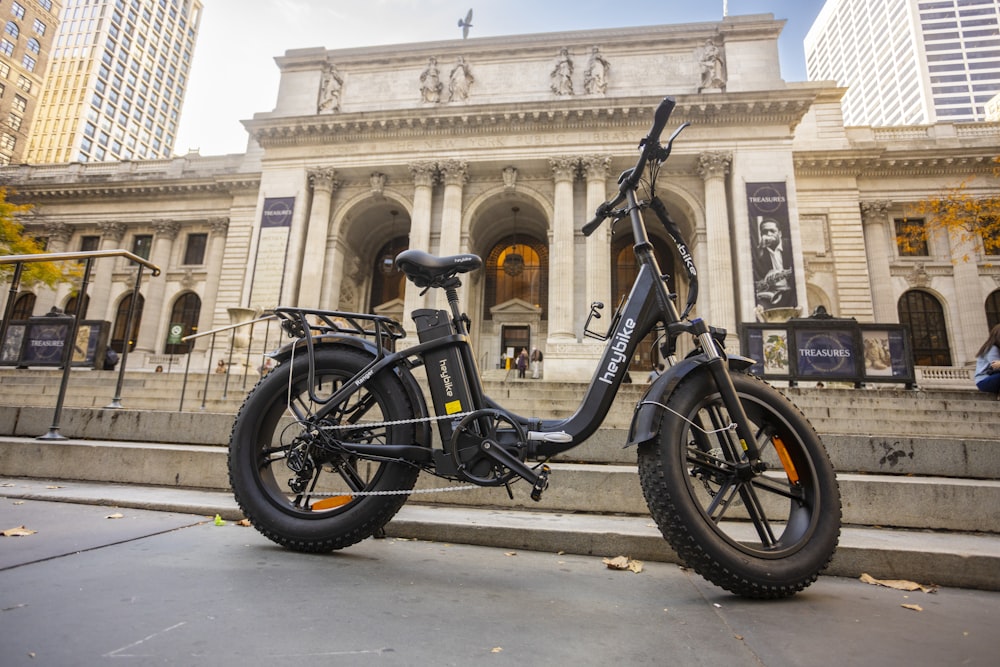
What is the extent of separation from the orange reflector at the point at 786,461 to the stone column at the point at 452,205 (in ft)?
62.6

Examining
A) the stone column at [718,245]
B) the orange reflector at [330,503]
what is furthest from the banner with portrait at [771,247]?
the orange reflector at [330,503]

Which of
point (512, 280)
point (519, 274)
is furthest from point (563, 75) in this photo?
point (512, 280)

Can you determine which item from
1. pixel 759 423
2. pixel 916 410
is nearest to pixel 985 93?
pixel 916 410

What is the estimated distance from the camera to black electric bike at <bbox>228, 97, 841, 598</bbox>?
6.59 feet

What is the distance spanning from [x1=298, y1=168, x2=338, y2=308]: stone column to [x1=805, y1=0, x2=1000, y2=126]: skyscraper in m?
86.2

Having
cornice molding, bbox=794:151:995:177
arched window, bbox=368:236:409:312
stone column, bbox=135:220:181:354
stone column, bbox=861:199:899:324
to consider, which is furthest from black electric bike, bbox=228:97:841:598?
stone column, bbox=135:220:181:354

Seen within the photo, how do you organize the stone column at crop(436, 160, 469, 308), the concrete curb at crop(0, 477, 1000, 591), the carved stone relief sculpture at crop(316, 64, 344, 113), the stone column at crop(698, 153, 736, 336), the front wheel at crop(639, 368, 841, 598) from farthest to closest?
1. the carved stone relief sculpture at crop(316, 64, 344, 113)
2. the stone column at crop(436, 160, 469, 308)
3. the stone column at crop(698, 153, 736, 336)
4. the concrete curb at crop(0, 477, 1000, 591)
5. the front wheel at crop(639, 368, 841, 598)

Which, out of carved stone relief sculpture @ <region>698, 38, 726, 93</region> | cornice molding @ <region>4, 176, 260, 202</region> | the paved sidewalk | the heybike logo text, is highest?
carved stone relief sculpture @ <region>698, 38, 726, 93</region>

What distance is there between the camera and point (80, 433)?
4.95 m

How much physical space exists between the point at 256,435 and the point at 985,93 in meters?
120

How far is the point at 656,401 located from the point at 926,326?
97.7ft

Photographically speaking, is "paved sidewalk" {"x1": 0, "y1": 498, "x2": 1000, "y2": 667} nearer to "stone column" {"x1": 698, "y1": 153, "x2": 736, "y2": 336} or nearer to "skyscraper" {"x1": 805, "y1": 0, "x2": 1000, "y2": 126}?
"stone column" {"x1": 698, "y1": 153, "x2": 736, "y2": 336}

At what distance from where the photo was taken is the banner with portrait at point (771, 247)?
18.3 m

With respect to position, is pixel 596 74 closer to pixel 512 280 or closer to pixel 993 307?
pixel 512 280
